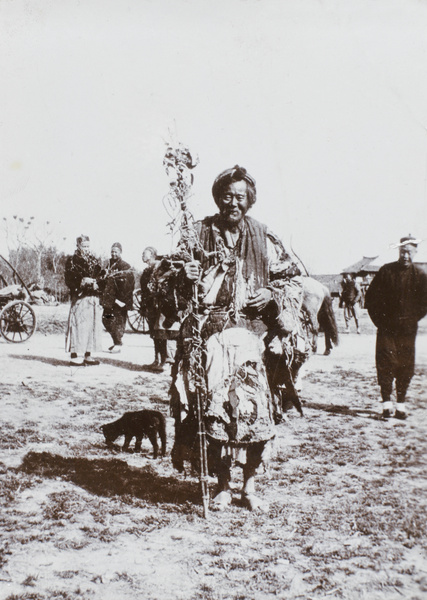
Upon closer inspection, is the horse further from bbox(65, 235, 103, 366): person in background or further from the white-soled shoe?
bbox(65, 235, 103, 366): person in background

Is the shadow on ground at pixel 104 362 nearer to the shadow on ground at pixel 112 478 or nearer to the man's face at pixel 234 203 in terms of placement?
the shadow on ground at pixel 112 478

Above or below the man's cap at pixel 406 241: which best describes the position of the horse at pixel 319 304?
below

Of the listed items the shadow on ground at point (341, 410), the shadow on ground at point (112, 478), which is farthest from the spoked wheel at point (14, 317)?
the shadow on ground at point (112, 478)

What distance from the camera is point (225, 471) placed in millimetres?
2963

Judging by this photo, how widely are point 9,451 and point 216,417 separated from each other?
1.95 metres

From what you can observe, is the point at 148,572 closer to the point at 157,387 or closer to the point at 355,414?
the point at 355,414

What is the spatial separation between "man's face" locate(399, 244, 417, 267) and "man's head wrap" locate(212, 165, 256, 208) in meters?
2.35

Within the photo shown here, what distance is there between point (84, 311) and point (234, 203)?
5.41 meters

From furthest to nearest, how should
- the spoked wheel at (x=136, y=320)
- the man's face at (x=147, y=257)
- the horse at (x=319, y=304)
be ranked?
the spoked wheel at (x=136, y=320) < the man's face at (x=147, y=257) < the horse at (x=319, y=304)

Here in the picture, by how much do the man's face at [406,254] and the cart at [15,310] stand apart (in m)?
7.22

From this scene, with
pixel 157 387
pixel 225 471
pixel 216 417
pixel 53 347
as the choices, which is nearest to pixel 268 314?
pixel 216 417

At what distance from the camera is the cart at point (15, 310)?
383 inches

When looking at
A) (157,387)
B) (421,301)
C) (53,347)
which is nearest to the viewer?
(421,301)

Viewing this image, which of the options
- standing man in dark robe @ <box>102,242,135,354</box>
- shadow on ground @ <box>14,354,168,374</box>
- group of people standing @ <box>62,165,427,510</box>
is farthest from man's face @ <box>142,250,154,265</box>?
group of people standing @ <box>62,165,427,510</box>
